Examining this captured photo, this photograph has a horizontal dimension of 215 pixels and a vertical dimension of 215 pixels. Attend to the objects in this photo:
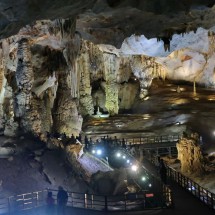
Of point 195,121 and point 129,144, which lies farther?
point 195,121

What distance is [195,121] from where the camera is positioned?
1024 inches

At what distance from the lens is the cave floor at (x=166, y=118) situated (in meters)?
25.5

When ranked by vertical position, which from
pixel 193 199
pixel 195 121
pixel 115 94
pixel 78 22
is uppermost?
pixel 78 22

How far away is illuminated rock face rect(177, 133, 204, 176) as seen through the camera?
17.7 metres

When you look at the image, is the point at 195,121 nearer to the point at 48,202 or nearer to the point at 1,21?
the point at 48,202

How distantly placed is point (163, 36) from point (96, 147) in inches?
311

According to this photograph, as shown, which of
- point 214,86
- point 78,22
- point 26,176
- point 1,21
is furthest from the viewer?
point 214,86

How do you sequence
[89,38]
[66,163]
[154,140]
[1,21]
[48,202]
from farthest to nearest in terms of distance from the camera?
[89,38] → [154,140] → [66,163] → [48,202] → [1,21]

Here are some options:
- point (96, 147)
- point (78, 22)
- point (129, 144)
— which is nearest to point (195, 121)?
point (129, 144)

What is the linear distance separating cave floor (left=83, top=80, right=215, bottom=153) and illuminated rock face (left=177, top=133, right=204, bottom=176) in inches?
167

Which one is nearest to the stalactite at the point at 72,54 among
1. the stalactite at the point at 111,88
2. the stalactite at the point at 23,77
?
the stalactite at the point at 23,77

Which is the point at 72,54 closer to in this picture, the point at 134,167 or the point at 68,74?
the point at 68,74

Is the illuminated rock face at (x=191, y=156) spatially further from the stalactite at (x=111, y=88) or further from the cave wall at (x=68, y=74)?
the stalactite at (x=111, y=88)

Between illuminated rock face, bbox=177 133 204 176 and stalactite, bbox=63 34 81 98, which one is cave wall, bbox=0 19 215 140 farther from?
illuminated rock face, bbox=177 133 204 176
